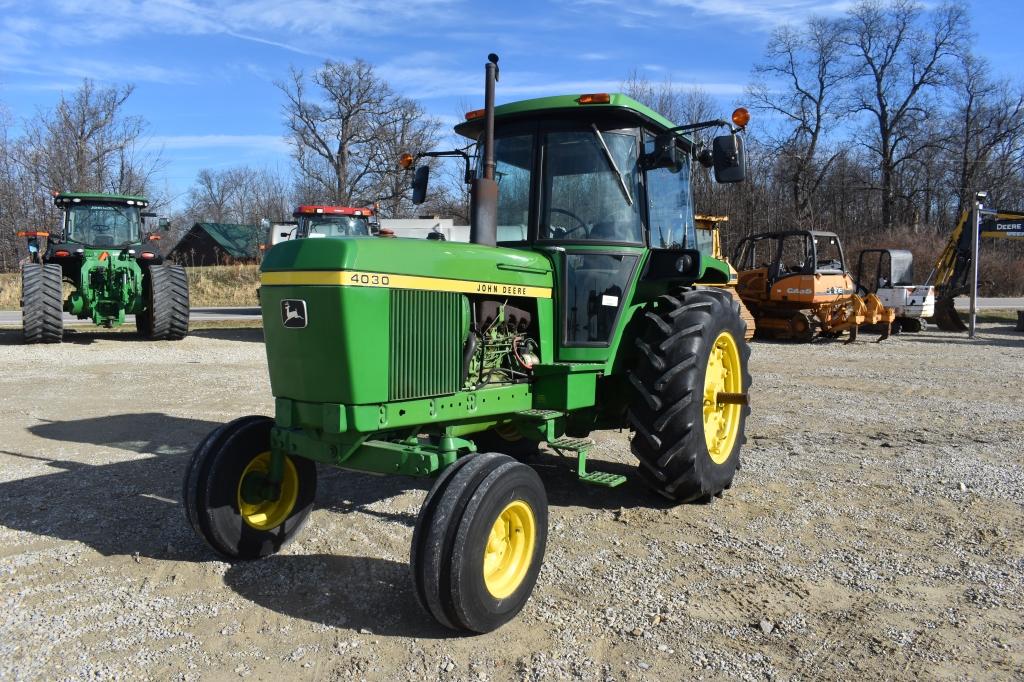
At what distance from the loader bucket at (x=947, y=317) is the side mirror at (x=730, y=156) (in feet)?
51.0


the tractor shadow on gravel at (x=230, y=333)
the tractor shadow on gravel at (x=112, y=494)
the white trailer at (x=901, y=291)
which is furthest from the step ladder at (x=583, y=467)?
the white trailer at (x=901, y=291)

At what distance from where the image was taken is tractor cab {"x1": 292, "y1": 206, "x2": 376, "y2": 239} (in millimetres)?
14688

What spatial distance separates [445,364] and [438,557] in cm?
104

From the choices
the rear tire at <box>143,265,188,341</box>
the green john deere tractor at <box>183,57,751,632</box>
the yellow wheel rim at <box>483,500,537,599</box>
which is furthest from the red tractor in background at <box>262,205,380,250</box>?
the yellow wheel rim at <box>483,500,537,599</box>

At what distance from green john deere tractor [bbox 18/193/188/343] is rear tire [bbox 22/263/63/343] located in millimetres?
14

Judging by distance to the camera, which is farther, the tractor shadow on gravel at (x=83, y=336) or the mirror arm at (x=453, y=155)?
the tractor shadow on gravel at (x=83, y=336)

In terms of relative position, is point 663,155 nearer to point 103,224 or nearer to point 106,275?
point 106,275

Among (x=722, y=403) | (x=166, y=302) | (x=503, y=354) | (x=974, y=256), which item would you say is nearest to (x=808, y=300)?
(x=974, y=256)

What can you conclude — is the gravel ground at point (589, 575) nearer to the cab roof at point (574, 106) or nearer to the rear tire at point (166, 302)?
the cab roof at point (574, 106)

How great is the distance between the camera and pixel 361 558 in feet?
12.8

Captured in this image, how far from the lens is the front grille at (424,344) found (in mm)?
3488

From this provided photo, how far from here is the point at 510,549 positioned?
342cm

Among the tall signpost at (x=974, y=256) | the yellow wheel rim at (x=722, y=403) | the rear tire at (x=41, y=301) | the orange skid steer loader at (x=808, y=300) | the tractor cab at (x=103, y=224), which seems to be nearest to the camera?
the yellow wheel rim at (x=722, y=403)

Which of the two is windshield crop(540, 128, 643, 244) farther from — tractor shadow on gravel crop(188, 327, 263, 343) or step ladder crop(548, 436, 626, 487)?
tractor shadow on gravel crop(188, 327, 263, 343)
